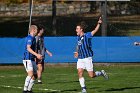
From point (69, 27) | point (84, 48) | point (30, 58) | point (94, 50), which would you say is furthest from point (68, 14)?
point (30, 58)

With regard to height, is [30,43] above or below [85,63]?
above

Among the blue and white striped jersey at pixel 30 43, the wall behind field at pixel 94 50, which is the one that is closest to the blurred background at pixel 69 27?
the wall behind field at pixel 94 50

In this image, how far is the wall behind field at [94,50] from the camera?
1192 inches

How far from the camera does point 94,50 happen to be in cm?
3023

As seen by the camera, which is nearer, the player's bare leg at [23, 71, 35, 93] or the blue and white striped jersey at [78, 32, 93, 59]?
the player's bare leg at [23, 71, 35, 93]

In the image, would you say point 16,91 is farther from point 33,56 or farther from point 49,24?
point 49,24

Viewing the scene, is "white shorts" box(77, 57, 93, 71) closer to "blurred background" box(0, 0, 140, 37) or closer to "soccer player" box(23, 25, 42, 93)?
"soccer player" box(23, 25, 42, 93)

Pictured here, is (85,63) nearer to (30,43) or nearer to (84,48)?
(84,48)

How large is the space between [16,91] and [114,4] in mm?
43215

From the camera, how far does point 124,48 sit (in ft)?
99.8

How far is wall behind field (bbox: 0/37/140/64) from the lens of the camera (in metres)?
30.3

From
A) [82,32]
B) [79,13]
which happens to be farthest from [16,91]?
[79,13]

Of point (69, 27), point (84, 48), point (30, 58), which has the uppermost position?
point (84, 48)

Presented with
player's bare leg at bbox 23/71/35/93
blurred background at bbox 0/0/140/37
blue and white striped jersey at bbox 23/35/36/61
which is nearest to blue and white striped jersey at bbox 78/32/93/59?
blue and white striped jersey at bbox 23/35/36/61
